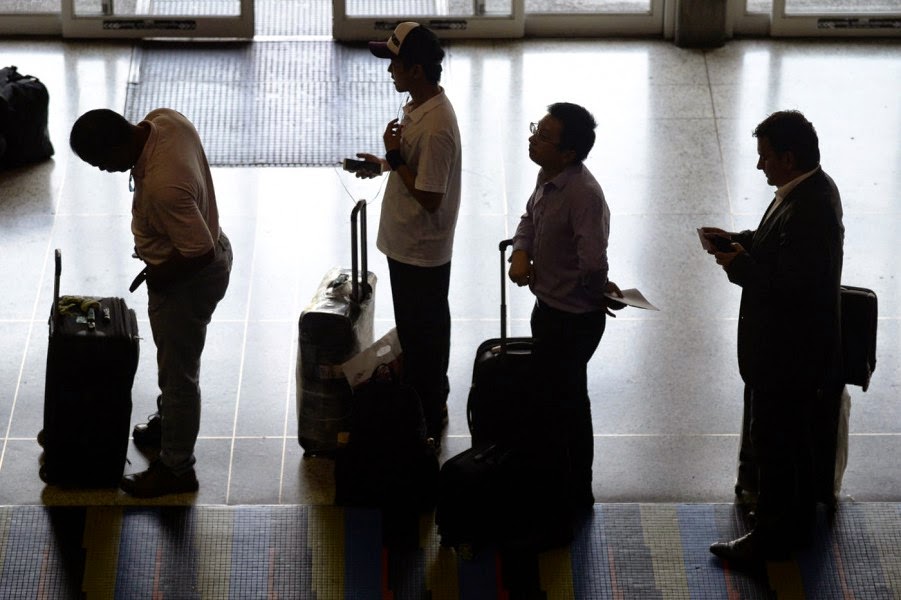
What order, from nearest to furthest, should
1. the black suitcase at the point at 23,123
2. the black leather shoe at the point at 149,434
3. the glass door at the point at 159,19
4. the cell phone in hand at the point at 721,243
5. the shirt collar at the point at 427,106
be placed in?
the cell phone in hand at the point at 721,243, the shirt collar at the point at 427,106, the black leather shoe at the point at 149,434, the black suitcase at the point at 23,123, the glass door at the point at 159,19

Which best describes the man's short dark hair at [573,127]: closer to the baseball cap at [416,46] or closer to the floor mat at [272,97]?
the baseball cap at [416,46]

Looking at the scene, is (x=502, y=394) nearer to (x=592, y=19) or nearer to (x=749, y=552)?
(x=749, y=552)

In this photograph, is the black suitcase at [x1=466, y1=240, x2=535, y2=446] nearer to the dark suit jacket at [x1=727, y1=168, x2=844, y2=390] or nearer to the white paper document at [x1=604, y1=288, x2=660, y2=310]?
the white paper document at [x1=604, y1=288, x2=660, y2=310]

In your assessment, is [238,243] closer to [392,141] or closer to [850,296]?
[392,141]

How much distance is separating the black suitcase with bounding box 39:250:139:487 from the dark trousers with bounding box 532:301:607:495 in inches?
57.1

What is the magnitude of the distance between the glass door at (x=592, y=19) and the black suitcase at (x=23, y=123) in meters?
3.32

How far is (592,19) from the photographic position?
910cm

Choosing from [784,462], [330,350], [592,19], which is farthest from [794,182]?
[592,19]

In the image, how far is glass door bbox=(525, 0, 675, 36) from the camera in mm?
9078

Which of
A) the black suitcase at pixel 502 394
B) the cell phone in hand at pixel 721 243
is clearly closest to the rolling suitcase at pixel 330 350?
the black suitcase at pixel 502 394

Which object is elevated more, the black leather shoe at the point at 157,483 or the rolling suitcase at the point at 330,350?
the rolling suitcase at the point at 330,350

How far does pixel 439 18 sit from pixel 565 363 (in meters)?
4.79

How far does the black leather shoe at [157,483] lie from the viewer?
16.3 feet

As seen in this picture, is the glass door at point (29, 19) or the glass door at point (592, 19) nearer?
the glass door at point (29, 19)
